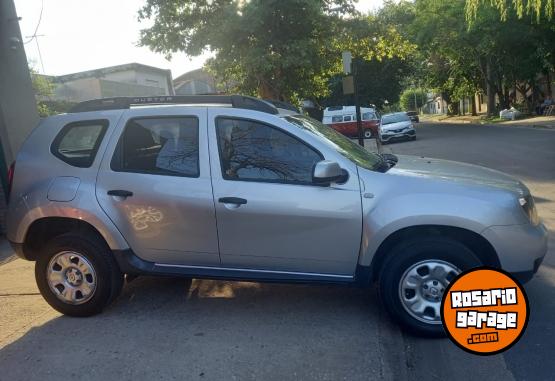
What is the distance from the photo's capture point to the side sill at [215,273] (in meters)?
3.84

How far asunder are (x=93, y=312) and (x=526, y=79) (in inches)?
1411

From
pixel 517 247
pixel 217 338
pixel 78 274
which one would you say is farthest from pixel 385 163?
pixel 78 274

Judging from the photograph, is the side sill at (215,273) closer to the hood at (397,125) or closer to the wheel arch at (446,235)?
the wheel arch at (446,235)

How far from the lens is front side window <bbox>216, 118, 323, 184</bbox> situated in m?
3.83

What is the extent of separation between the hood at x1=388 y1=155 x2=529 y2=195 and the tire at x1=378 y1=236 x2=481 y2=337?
1.72 feet

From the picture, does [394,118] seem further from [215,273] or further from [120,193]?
[120,193]

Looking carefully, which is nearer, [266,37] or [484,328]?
[484,328]

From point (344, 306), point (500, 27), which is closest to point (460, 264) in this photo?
point (344, 306)

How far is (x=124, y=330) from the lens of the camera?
402cm

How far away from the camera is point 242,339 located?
12.3ft

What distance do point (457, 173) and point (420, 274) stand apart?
0.95 metres

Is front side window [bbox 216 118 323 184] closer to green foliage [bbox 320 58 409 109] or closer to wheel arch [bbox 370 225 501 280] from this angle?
wheel arch [bbox 370 225 501 280]

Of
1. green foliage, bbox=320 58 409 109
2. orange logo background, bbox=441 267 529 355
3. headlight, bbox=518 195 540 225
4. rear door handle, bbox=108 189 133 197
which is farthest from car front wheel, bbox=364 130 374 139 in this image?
orange logo background, bbox=441 267 529 355

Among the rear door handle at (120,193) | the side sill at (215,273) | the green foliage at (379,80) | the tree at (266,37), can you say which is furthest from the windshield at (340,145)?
the green foliage at (379,80)
